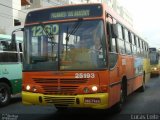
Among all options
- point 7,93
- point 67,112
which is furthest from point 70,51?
point 7,93

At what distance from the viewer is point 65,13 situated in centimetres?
1029

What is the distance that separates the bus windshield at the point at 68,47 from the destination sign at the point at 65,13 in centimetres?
22

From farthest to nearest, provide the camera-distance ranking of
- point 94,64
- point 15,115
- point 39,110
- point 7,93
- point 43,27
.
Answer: point 7,93 → point 39,110 → point 15,115 → point 43,27 → point 94,64

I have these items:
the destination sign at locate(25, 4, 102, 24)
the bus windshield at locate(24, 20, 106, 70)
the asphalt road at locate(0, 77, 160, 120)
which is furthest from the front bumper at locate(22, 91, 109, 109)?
the destination sign at locate(25, 4, 102, 24)

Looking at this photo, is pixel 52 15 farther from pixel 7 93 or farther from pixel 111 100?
pixel 7 93

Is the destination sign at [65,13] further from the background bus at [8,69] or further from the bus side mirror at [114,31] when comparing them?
the background bus at [8,69]

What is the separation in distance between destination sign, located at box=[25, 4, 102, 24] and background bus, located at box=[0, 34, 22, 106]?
3.60 meters

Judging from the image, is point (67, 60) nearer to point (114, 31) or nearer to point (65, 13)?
point (65, 13)

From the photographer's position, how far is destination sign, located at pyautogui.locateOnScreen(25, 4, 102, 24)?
32.9 feet

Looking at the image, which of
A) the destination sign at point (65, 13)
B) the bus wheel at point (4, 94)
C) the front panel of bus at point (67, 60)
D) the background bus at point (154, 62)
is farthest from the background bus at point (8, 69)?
the background bus at point (154, 62)

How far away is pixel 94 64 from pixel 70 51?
2.34 feet

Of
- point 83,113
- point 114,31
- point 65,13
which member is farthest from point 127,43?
point 65,13

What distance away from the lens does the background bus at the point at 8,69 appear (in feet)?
45.7

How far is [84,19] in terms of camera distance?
9969 millimetres
